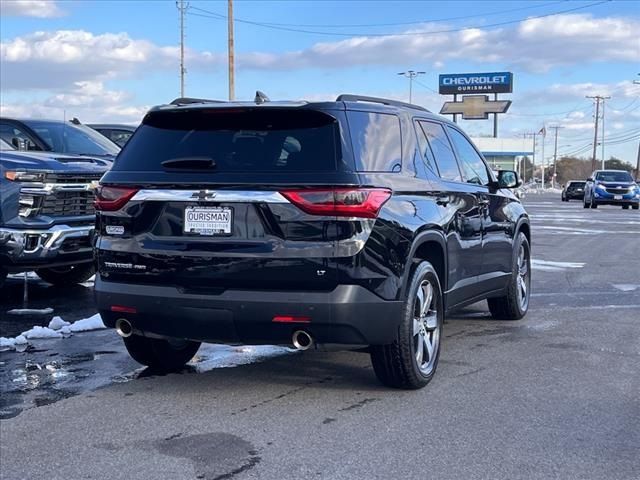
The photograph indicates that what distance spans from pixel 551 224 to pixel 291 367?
17.8 meters

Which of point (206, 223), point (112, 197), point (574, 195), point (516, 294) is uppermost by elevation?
point (112, 197)

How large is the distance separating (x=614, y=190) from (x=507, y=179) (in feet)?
95.1

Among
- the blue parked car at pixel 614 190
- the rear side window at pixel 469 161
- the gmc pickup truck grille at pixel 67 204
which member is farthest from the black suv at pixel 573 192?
the gmc pickup truck grille at pixel 67 204

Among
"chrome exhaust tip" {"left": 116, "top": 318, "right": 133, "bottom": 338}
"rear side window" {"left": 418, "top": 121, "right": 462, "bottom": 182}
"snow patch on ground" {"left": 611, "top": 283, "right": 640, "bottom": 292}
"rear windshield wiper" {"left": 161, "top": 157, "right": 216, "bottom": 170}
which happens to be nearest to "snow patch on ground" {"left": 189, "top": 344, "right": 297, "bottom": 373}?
"chrome exhaust tip" {"left": 116, "top": 318, "right": 133, "bottom": 338}

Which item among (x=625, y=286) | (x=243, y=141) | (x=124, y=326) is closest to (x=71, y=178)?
(x=124, y=326)

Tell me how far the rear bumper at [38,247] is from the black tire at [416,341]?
4187 mm

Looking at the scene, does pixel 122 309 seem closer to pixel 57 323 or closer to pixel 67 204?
pixel 57 323

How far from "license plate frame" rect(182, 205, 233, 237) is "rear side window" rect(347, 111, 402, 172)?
842 mm

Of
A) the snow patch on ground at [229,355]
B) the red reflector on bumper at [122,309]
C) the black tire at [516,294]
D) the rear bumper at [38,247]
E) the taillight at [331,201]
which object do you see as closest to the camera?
the taillight at [331,201]

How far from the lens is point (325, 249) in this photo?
4.79 meters

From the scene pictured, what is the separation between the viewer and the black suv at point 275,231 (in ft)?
15.8

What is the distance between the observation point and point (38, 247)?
8195 mm

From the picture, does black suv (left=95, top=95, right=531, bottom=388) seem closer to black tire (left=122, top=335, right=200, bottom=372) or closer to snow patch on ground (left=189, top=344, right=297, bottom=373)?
black tire (left=122, top=335, right=200, bottom=372)

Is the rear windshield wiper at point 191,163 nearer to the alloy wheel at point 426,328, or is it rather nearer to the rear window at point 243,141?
the rear window at point 243,141
